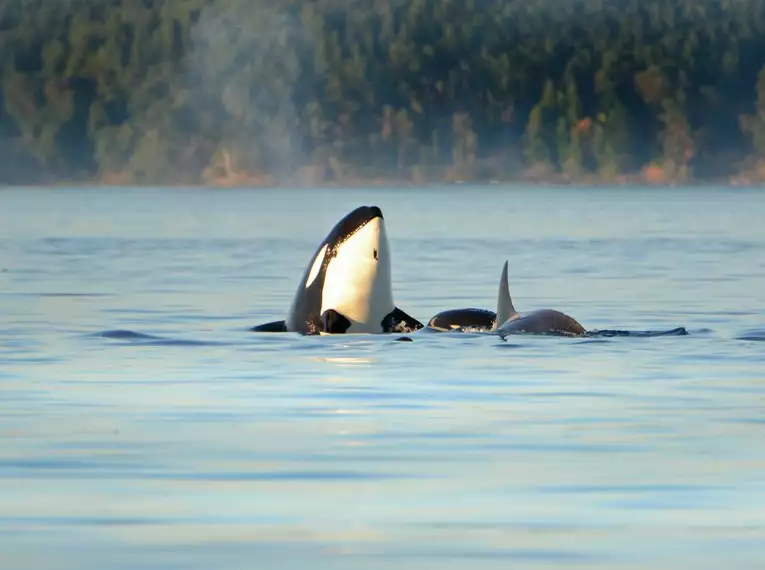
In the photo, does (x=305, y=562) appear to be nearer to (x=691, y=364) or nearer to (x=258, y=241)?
(x=691, y=364)

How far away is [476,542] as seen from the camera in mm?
Result: 11258

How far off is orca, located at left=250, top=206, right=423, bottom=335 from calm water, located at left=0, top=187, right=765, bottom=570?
0.27 metres

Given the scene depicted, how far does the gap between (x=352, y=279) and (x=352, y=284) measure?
58 millimetres

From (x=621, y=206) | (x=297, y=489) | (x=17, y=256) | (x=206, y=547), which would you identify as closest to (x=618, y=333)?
(x=297, y=489)

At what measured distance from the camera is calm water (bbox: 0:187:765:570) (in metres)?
11.2

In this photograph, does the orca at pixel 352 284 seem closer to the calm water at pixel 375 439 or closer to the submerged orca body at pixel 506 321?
the calm water at pixel 375 439

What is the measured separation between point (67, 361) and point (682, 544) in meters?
10.7

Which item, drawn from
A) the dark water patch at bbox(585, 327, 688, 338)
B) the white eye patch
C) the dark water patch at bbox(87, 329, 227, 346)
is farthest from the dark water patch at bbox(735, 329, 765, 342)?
the dark water patch at bbox(87, 329, 227, 346)

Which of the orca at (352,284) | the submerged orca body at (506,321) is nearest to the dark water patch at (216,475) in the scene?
the orca at (352,284)

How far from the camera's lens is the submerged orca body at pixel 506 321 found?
23.2m

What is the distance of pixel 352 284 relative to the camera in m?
22.5

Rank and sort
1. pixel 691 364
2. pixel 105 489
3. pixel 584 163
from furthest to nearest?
pixel 584 163 → pixel 691 364 → pixel 105 489

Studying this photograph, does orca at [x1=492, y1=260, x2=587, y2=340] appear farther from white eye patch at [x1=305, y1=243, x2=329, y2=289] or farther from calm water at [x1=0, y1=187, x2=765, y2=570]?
white eye patch at [x1=305, y1=243, x2=329, y2=289]

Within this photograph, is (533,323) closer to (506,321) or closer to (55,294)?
(506,321)
